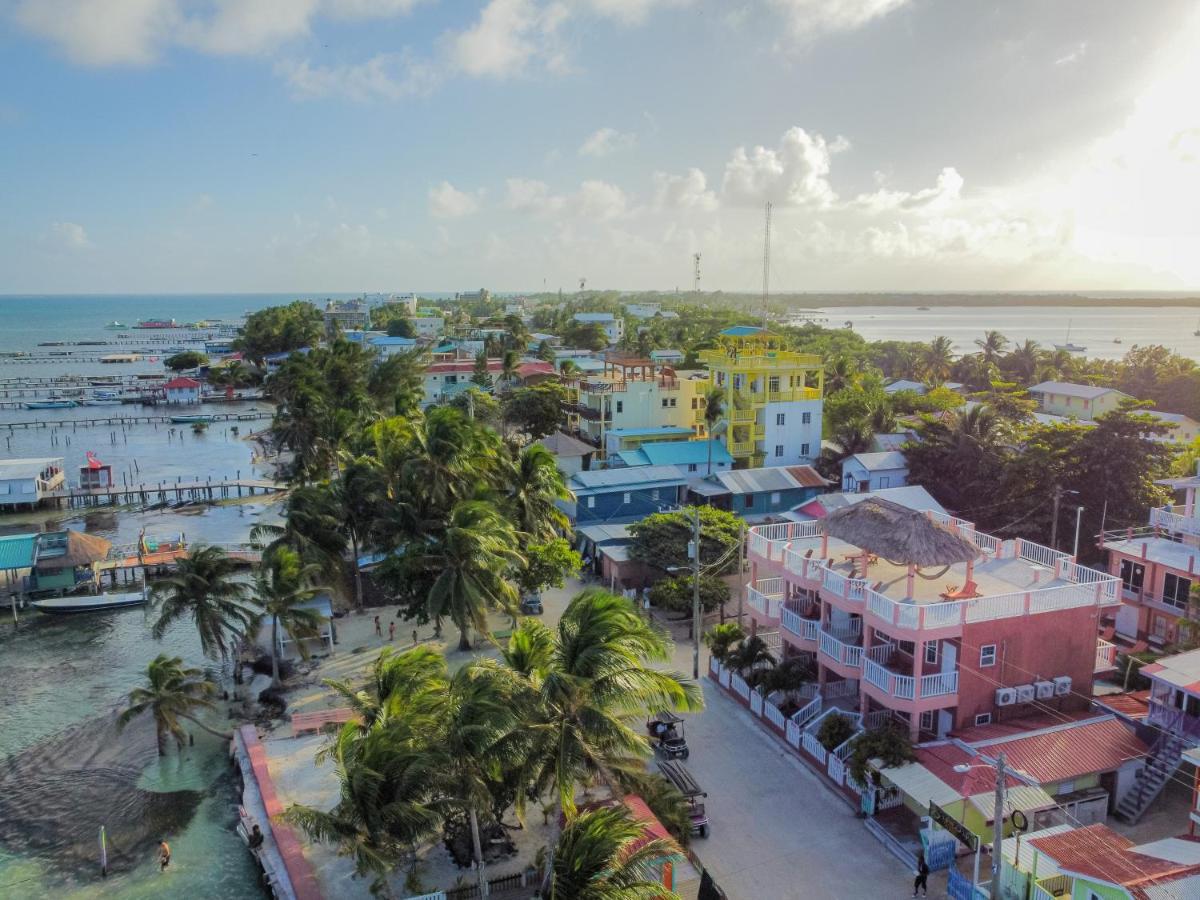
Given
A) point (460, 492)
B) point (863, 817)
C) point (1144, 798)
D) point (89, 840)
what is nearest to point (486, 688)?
point (863, 817)

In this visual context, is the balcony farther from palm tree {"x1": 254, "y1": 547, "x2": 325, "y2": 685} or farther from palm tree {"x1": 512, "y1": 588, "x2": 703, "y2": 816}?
palm tree {"x1": 254, "y1": 547, "x2": 325, "y2": 685}

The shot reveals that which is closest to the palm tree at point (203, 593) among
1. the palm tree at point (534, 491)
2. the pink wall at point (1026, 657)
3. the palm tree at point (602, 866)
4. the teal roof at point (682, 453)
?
the palm tree at point (534, 491)

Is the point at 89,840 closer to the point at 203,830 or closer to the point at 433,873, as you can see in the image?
the point at 203,830

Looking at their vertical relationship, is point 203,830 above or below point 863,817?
below

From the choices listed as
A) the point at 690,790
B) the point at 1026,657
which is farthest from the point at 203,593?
the point at 1026,657

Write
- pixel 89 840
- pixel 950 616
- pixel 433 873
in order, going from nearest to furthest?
pixel 433 873, pixel 950 616, pixel 89 840

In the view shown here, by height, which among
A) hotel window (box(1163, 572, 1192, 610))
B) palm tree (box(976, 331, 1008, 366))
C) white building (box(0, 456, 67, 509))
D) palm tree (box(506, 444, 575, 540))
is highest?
palm tree (box(976, 331, 1008, 366))

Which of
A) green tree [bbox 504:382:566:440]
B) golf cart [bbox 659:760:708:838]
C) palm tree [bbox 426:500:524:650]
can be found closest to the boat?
palm tree [bbox 426:500:524:650]
